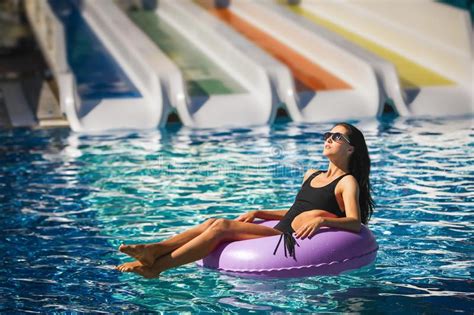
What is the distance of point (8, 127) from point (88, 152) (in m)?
1.94

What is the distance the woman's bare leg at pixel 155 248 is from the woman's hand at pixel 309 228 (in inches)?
17.9

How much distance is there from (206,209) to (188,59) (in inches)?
231

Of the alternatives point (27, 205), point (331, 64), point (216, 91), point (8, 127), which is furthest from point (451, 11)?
point (27, 205)

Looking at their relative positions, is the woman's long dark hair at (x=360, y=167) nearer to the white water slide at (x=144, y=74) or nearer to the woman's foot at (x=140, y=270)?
the woman's foot at (x=140, y=270)

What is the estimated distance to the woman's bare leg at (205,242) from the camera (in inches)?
188

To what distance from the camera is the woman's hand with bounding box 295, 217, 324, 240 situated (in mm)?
4906

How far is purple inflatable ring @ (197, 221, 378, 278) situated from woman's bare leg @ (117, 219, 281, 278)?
0.21 ft

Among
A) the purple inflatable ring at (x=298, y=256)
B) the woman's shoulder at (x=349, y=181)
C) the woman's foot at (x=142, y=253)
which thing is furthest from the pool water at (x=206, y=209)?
the woman's shoulder at (x=349, y=181)

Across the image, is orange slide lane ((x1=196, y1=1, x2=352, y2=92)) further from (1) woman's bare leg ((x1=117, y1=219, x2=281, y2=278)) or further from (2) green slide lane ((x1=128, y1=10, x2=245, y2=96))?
(1) woman's bare leg ((x1=117, y1=219, x2=281, y2=278))

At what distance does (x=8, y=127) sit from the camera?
10.7 meters

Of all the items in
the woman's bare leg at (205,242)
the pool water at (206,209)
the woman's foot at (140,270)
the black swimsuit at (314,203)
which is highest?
the black swimsuit at (314,203)

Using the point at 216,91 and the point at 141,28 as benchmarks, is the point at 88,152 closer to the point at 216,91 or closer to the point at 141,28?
the point at 216,91

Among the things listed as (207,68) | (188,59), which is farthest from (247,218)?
(188,59)

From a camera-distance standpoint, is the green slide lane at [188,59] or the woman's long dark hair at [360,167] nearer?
the woman's long dark hair at [360,167]
